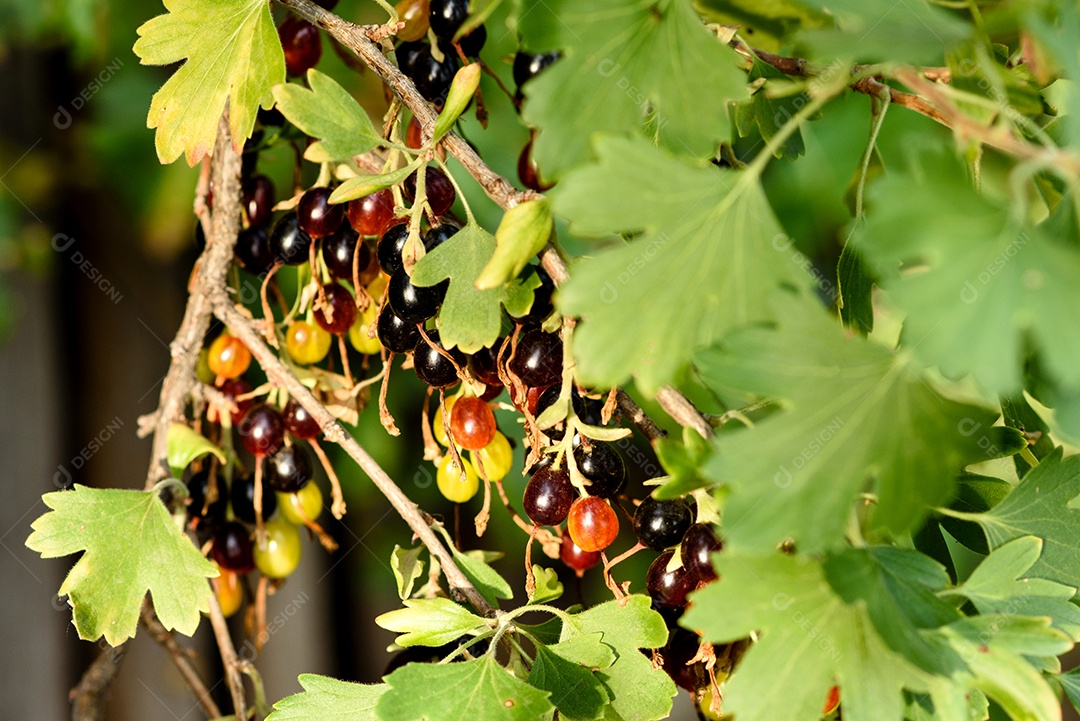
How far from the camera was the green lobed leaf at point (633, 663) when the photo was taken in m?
0.49

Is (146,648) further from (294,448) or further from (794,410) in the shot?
(794,410)

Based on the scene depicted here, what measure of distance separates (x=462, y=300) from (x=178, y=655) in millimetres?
433

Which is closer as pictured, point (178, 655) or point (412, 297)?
point (412, 297)

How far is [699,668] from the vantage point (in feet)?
1.75

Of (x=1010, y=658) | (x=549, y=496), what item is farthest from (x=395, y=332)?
(x=1010, y=658)

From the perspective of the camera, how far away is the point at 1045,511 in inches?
19.8

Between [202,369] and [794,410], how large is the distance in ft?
1.77

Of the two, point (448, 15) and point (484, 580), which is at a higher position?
point (448, 15)

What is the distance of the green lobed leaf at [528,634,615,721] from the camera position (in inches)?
18.5

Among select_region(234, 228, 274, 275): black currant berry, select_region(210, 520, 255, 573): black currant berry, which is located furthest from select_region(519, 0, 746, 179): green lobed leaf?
select_region(210, 520, 255, 573): black currant berry

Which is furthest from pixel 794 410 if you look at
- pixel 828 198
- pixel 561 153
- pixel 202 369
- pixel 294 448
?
pixel 828 198

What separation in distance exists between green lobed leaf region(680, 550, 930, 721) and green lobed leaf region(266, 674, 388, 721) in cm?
22

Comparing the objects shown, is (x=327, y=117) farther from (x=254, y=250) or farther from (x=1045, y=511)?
(x=1045, y=511)

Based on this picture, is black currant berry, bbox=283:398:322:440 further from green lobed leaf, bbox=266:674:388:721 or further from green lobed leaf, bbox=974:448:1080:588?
green lobed leaf, bbox=974:448:1080:588
